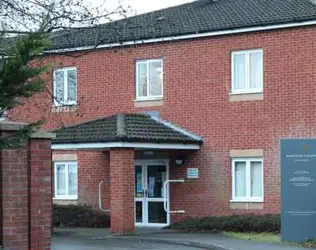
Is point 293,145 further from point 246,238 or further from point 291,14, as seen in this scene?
point 291,14

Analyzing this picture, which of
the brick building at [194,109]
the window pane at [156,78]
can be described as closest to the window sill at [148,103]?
the brick building at [194,109]

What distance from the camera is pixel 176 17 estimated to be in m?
26.3

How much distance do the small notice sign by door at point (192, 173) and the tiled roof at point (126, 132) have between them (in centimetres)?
93

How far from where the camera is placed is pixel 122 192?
2219 centimetres

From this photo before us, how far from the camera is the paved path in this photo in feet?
61.5

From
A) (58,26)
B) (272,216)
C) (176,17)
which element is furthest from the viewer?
(176,17)

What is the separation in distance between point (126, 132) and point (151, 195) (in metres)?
3.86

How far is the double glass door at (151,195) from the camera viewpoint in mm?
25406

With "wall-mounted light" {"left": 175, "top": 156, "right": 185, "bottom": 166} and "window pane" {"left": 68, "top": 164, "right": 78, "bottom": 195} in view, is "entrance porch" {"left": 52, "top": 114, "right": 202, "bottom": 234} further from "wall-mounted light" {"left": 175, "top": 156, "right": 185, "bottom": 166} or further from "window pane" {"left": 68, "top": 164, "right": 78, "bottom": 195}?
"window pane" {"left": 68, "top": 164, "right": 78, "bottom": 195}

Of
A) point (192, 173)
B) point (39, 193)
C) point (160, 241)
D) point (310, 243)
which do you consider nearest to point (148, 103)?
point (192, 173)

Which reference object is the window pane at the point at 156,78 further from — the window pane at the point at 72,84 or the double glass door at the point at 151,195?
the window pane at the point at 72,84

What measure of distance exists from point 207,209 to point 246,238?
3514 mm

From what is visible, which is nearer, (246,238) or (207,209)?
(246,238)

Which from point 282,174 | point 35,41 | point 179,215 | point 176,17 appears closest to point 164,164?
point 179,215
